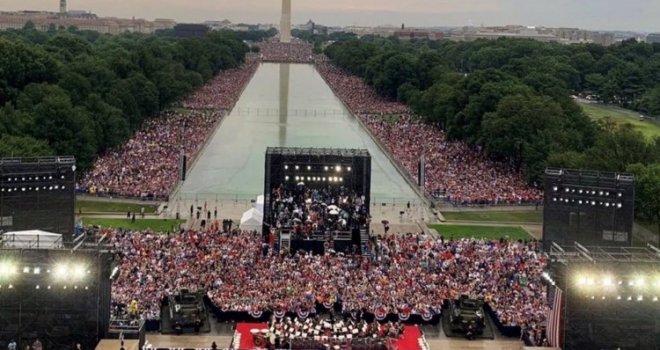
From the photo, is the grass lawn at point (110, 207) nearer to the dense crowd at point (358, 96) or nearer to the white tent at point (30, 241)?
the white tent at point (30, 241)

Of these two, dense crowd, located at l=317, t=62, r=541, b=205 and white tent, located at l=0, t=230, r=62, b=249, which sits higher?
white tent, located at l=0, t=230, r=62, b=249

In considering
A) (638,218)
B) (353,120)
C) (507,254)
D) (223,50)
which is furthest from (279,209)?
(223,50)

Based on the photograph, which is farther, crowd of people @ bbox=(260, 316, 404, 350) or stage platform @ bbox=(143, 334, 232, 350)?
stage platform @ bbox=(143, 334, 232, 350)

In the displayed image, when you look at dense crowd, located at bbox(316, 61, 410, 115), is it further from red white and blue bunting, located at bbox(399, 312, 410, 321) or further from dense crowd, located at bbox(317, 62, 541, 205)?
red white and blue bunting, located at bbox(399, 312, 410, 321)

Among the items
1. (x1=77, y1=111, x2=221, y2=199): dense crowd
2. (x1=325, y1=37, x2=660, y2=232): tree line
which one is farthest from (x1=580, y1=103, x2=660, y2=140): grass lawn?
(x1=77, y1=111, x2=221, y2=199): dense crowd

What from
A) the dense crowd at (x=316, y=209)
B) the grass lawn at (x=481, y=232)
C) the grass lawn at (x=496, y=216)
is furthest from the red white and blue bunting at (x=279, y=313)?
the grass lawn at (x=496, y=216)

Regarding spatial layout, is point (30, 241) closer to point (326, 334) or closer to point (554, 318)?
point (326, 334)

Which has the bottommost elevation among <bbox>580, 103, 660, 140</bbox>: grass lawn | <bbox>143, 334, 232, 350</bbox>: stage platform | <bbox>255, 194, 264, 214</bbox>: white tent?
<bbox>143, 334, 232, 350</bbox>: stage platform
